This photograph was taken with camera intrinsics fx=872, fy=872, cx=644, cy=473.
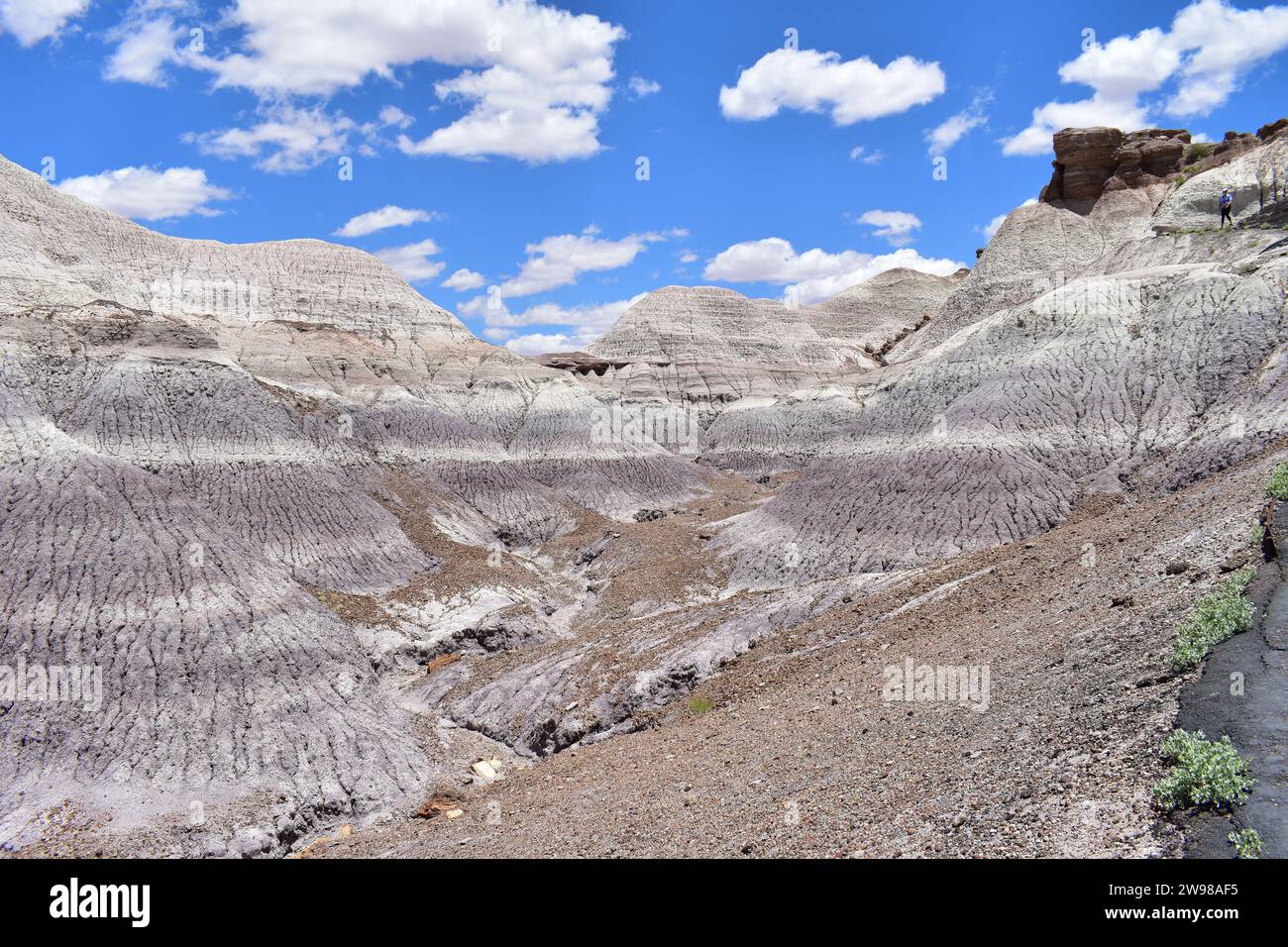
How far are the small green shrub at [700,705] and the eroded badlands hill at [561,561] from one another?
504 millimetres

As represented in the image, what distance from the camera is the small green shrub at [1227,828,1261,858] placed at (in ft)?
18.2

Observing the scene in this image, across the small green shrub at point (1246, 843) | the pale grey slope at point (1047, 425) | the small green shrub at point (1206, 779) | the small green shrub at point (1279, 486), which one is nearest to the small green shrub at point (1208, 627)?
the small green shrub at point (1206, 779)

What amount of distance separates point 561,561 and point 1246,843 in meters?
33.0

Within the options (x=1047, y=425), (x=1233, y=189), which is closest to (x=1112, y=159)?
(x=1233, y=189)

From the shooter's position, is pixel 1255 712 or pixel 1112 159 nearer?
pixel 1255 712

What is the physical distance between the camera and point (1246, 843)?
5637 millimetres

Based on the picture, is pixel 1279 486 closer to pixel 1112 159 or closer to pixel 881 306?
pixel 1112 159

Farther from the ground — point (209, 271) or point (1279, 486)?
point (209, 271)

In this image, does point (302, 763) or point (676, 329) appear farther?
point (676, 329)
